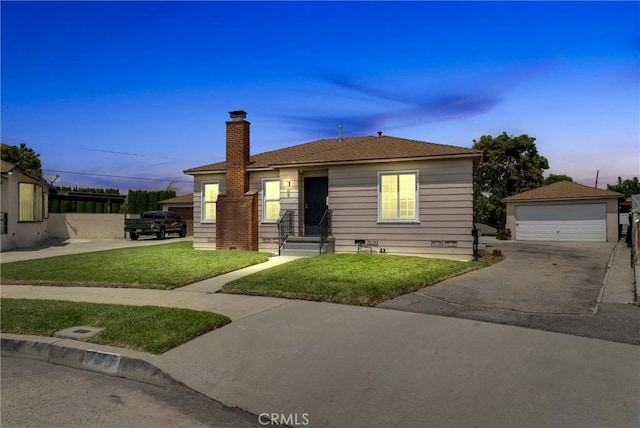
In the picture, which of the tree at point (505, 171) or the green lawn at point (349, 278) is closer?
the green lawn at point (349, 278)

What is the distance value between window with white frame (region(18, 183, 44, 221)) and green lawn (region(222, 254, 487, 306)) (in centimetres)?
1775

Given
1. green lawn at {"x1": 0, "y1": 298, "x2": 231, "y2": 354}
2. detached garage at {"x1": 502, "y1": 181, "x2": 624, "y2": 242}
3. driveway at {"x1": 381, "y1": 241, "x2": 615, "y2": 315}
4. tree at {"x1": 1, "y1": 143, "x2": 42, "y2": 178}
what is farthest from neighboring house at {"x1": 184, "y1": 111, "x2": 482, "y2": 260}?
tree at {"x1": 1, "y1": 143, "x2": 42, "y2": 178}

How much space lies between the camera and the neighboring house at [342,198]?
1415cm

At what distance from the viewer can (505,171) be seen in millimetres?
40188

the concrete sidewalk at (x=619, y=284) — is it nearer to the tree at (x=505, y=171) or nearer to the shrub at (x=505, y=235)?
the shrub at (x=505, y=235)

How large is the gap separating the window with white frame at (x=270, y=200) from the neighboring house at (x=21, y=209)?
1256cm

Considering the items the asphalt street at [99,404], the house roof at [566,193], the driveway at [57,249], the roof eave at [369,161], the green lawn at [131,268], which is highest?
the roof eave at [369,161]

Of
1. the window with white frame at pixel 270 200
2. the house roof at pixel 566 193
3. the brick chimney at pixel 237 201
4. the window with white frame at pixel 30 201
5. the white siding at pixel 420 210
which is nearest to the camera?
the white siding at pixel 420 210

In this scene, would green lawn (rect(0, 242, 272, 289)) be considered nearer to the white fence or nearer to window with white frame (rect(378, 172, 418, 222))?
window with white frame (rect(378, 172, 418, 222))

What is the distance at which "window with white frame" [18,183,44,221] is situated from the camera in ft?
75.3

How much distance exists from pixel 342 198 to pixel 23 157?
41195mm

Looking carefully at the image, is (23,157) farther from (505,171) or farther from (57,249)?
(505,171)

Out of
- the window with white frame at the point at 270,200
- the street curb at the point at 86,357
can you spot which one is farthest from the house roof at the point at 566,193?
the street curb at the point at 86,357

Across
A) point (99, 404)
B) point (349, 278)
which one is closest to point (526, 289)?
point (349, 278)
